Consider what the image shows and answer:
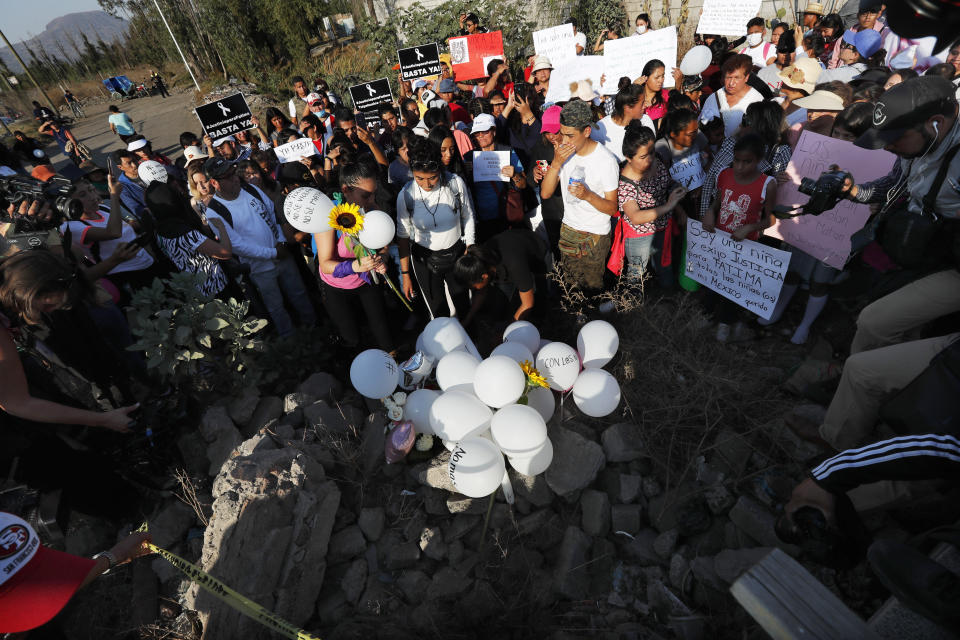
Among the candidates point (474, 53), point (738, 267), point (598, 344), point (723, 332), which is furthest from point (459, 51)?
point (598, 344)

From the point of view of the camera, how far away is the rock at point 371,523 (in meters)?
2.79

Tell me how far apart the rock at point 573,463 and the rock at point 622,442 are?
0.09 meters

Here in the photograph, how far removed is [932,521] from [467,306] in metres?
3.34

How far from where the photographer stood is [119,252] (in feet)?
11.9

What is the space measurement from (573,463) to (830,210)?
8.06 feet

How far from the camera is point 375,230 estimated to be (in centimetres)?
337

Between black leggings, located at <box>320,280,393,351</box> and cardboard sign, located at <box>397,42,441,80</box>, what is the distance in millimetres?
5247

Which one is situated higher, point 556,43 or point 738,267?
point 556,43

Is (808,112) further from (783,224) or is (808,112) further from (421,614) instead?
(421,614)

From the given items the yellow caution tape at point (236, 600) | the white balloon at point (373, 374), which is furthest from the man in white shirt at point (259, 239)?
the yellow caution tape at point (236, 600)

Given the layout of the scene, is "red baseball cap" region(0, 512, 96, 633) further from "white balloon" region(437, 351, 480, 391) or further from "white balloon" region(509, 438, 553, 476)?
"white balloon" region(509, 438, 553, 476)

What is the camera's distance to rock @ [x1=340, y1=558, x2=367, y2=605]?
2.57 meters

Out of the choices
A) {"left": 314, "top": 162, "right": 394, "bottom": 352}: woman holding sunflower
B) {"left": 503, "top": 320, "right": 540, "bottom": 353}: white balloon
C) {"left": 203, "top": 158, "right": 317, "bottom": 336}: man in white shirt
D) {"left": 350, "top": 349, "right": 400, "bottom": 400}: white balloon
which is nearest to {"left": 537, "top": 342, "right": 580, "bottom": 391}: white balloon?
{"left": 503, "top": 320, "right": 540, "bottom": 353}: white balloon

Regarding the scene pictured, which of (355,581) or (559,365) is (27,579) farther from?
(559,365)
